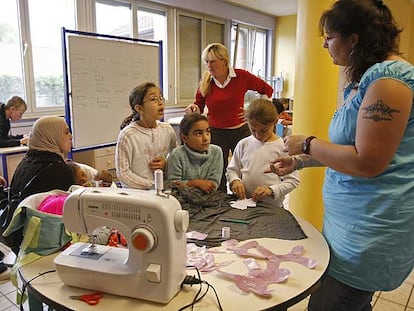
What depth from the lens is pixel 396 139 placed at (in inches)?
36.2

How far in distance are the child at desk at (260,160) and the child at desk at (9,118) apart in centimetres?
268

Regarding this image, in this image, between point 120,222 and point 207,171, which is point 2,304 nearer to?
point 207,171

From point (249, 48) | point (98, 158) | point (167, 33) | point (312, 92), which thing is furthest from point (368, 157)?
point (249, 48)

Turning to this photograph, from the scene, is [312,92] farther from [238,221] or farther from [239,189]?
[238,221]

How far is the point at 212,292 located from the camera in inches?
37.2

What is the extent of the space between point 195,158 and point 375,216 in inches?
40.0

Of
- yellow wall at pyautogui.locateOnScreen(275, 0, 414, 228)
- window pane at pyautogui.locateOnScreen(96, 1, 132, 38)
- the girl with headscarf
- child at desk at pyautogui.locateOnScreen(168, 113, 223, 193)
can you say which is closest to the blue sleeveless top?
child at desk at pyautogui.locateOnScreen(168, 113, 223, 193)

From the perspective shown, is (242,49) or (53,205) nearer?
(53,205)

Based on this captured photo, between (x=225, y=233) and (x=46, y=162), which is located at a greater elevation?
(x=46, y=162)

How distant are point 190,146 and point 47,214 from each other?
91 centimetres

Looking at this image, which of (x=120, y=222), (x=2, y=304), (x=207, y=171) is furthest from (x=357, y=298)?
(x=2, y=304)

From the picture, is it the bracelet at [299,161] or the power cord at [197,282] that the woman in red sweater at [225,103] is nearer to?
the bracelet at [299,161]

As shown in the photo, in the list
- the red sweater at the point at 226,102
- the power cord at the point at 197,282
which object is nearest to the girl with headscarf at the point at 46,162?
the power cord at the point at 197,282

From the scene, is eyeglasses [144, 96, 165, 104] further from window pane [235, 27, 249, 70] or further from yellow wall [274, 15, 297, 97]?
yellow wall [274, 15, 297, 97]
